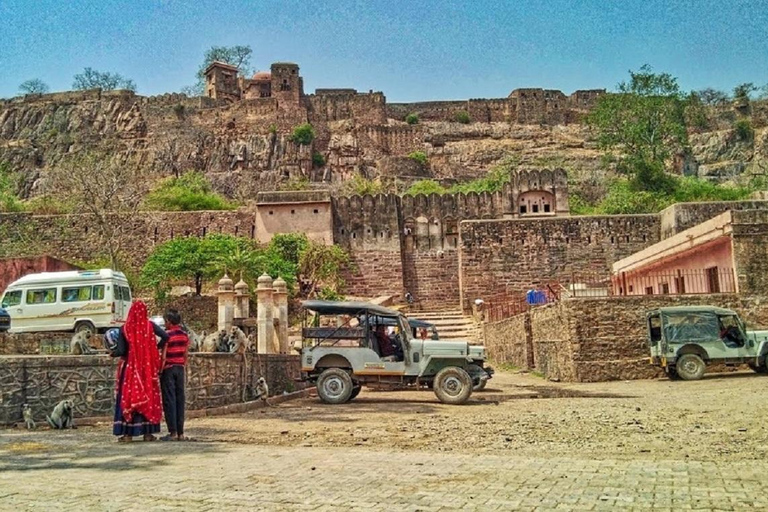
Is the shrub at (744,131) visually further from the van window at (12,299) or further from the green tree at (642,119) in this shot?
the van window at (12,299)


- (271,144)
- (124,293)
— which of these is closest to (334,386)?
(124,293)

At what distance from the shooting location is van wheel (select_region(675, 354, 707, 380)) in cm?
1345

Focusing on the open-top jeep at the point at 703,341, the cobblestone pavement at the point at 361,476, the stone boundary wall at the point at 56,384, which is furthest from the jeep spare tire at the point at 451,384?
the open-top jeep at the point at 703,341

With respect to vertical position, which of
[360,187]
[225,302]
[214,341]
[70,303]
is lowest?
[214,341]

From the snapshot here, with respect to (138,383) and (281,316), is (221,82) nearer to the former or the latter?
(281,316)

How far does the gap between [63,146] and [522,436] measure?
5971cm

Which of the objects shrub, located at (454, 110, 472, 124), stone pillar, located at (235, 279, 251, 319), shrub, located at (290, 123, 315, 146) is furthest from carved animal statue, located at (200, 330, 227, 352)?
shrub, located at (454, 110, 472, 124)

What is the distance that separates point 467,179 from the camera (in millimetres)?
53281

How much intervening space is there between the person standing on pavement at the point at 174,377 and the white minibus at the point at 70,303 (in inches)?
384

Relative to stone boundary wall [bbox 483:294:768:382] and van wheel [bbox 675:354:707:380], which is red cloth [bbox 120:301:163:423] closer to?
stone boundary wall [bbox 483:294:768:382]

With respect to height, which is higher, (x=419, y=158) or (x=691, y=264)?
(x=419, y=158)

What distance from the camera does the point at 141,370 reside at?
7059mm

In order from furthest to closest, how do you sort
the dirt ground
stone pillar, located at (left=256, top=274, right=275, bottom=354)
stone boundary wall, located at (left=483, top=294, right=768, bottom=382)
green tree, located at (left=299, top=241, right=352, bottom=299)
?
green tree, located at (left=299, top=241, right=352, bottom=299) < stone pillar, located at (left=256, top=274, right=275, bottom=354) < stone boundary wall, located at (left=483, top=294, right=768, bottom=382) < the dirt ground

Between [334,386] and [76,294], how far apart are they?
806cm
